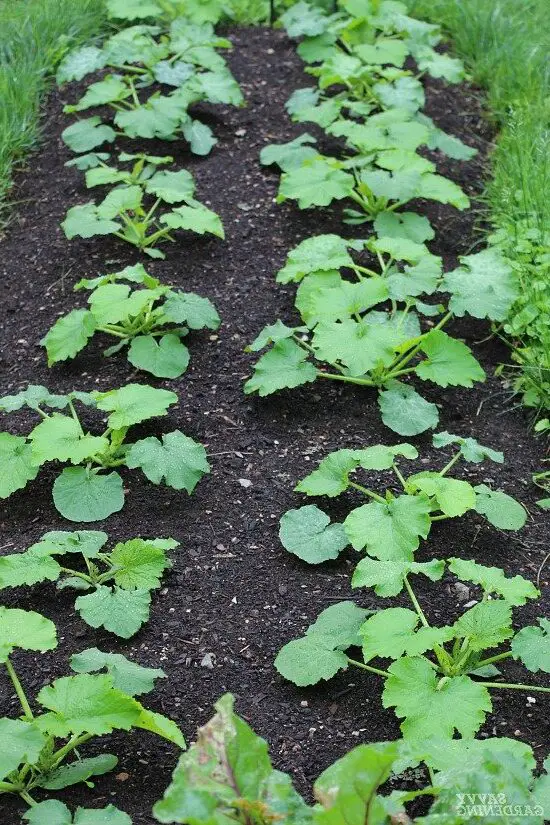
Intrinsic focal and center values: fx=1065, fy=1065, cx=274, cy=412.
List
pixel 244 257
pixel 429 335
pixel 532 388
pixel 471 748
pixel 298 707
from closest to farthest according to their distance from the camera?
1. pixel 471 748
2. pixel 298 707
3. pixel 429 335
4. pixel 532 388
5. pixel 244 257

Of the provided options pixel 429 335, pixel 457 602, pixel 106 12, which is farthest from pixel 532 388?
pixel 106 12

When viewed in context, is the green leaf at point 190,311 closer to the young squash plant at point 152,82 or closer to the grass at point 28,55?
the young squash plant at point 152,82

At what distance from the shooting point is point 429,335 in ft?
10.8

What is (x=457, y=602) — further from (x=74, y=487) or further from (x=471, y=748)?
(x=74, y=487)

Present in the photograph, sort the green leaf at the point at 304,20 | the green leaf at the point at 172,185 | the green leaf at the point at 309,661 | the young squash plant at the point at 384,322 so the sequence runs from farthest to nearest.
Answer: the green leaf at the point at 304,20 < the green leaf at the point at 172,185 < the young squash plant at the point at 384,322 < the green leaf at the point at 309,661

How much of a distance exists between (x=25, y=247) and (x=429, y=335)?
1.77 meters

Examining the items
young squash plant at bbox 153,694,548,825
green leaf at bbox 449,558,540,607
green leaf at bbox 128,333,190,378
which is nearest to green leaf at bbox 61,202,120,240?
green leaf at bbox 128,333,190,378

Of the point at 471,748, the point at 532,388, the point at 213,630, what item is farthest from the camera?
the point at 532,388

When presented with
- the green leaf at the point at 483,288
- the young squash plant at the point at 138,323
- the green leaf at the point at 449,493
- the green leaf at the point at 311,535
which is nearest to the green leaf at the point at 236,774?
the green leaf at the point at 311,535

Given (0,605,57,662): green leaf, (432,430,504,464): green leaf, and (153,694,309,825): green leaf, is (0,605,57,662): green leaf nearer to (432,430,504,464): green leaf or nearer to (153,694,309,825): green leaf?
(153,694,309,825): green leaf

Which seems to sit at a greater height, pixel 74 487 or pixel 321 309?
pixel 321 309

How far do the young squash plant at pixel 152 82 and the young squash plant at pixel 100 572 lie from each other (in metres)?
2.23

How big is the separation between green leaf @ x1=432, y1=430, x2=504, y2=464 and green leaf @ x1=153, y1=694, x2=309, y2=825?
1396 millimetres

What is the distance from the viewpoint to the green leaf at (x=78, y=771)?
2203 millimetres
